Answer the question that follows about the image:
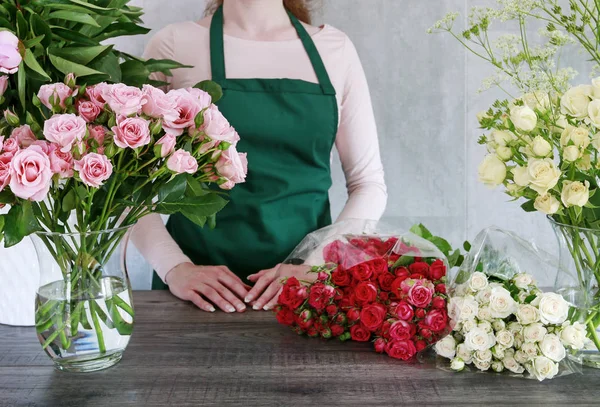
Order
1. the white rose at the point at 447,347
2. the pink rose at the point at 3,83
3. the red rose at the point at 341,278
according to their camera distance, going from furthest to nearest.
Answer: the red rose at the point at 341,278 → the white rose at the point at 447,347 → the pink rose at the point at 3,83

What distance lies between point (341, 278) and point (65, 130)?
1.76ft

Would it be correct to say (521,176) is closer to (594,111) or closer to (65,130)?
(594,111)

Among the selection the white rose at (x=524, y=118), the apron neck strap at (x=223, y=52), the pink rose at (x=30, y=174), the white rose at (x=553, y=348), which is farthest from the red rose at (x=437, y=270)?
the apron neck strap at (x=223, y=52)

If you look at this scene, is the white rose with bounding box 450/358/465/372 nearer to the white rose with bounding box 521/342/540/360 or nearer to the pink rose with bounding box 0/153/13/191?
the white rose with bounding box 521/342/540/360

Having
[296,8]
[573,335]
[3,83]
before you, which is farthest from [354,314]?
[296,8]

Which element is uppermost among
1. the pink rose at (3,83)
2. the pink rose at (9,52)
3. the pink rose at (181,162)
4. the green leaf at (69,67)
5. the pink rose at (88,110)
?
the pink rose at (9,52)

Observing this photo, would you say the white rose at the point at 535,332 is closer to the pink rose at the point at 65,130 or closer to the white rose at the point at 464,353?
the white rose at the point at 464,353

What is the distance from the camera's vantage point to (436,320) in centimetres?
109

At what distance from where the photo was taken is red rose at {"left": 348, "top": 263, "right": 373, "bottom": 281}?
3.79 ft

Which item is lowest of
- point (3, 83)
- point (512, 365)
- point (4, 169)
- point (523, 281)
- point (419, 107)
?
point (512, 365)

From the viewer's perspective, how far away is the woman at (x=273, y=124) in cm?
180

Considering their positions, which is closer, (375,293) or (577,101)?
(577,101)

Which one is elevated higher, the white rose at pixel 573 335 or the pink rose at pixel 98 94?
the pink rose at pixel 98 94

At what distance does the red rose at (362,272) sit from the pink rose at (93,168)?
48 cm
